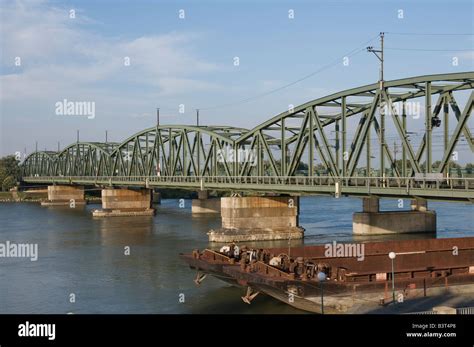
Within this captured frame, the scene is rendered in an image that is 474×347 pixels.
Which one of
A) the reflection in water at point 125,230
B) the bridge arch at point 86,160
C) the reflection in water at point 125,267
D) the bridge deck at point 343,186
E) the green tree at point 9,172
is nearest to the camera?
the reflection in water at point 125,267

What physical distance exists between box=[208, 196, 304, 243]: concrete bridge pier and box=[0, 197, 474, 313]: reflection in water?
1.50 metres

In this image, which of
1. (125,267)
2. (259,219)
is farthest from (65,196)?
(125,267)

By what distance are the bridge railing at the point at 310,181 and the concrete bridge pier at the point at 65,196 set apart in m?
2.47

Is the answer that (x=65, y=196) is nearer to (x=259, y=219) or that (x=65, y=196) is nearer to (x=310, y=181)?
(x=259, y=219)

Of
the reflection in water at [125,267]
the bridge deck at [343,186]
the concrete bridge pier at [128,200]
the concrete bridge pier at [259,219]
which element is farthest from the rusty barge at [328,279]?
the concrete bridge pier at [128,200]

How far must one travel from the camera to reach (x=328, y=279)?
95.6ft

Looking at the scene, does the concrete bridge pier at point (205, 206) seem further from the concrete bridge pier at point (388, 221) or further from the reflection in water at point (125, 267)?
the concrete bridge pier at point (388, 221)

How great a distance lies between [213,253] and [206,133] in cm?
5060

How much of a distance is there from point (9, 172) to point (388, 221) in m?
147

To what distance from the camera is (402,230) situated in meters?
65.1

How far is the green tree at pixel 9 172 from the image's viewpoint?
171250mm

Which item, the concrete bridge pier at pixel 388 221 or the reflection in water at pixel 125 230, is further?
the concrete bridge pier at pixel 388 221

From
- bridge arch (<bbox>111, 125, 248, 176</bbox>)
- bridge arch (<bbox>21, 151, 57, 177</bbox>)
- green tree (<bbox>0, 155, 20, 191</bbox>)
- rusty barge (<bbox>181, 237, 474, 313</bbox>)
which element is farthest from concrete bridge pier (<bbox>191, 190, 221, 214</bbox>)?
green tree (<bbox>0, 155, 20, 191</bbox>)
